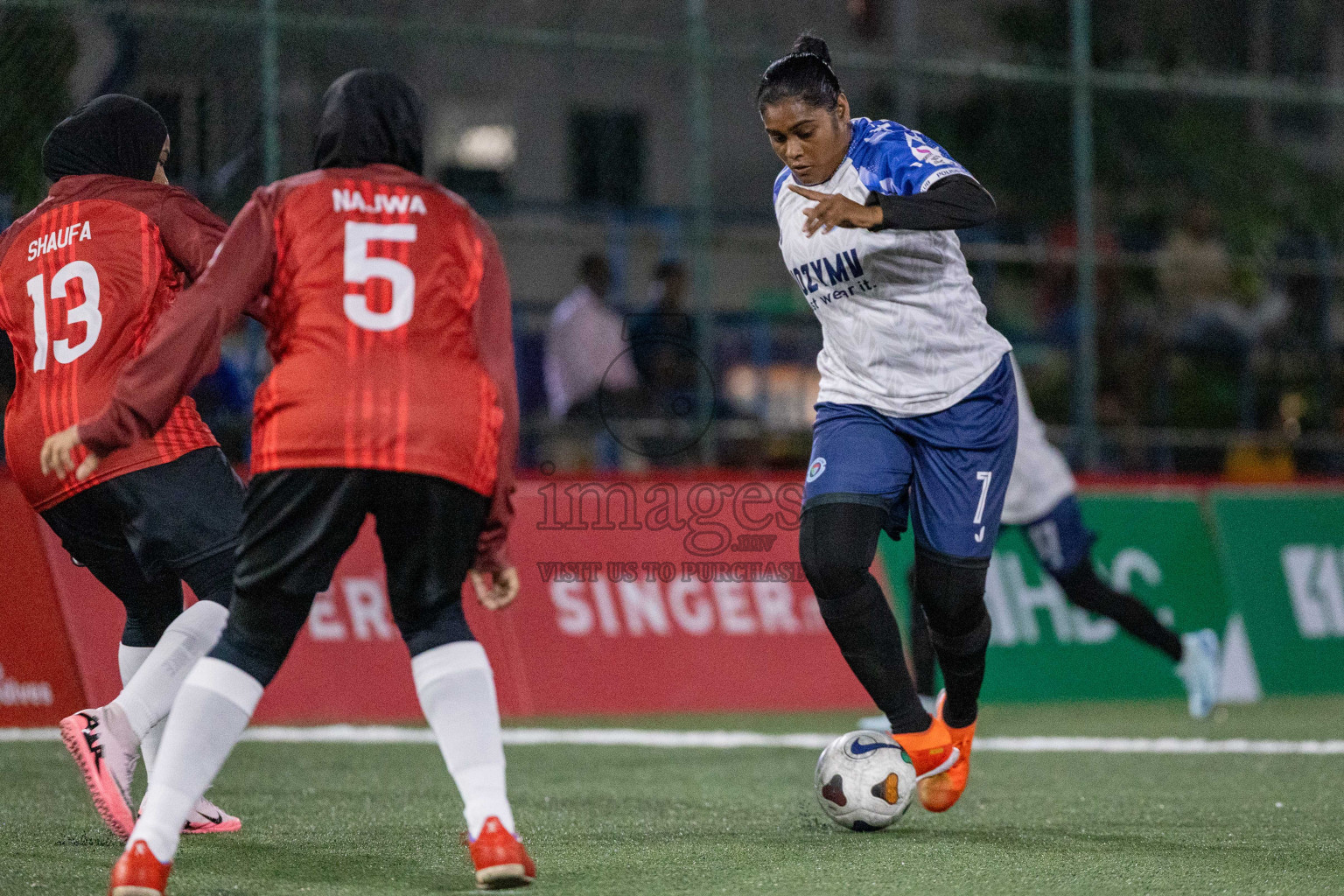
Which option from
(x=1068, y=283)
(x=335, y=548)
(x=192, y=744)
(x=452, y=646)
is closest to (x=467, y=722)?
(x=452, y=646)

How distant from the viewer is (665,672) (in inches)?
369

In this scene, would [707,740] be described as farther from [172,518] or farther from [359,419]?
[359,419]

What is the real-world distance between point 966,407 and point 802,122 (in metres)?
0.99

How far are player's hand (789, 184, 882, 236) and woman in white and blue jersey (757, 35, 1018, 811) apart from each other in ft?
1.03

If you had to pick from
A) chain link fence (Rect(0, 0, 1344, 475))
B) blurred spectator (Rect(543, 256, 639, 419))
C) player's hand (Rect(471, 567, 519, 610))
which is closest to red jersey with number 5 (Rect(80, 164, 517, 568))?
player's hand (Rect(471, 567, 519, 610))

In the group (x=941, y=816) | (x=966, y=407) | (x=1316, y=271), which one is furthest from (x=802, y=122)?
(x=1316, y=271)

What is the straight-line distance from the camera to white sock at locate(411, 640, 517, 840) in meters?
3.97

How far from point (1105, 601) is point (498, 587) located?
501 cm

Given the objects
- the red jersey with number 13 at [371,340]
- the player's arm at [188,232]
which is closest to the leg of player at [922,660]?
the player's arm at [188,232]

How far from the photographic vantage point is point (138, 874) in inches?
146

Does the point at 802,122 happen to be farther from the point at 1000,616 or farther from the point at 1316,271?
the point at 1316,271

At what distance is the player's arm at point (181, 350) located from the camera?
12.6ft

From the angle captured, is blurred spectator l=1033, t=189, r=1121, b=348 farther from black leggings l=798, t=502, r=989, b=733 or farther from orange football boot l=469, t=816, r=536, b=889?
orange football boot l=469, t=816, r=536, b=889

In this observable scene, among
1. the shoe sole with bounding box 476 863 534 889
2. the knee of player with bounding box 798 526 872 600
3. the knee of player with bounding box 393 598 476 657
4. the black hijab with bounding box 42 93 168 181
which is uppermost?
the black hijab with bounding box 42 93 168 181
